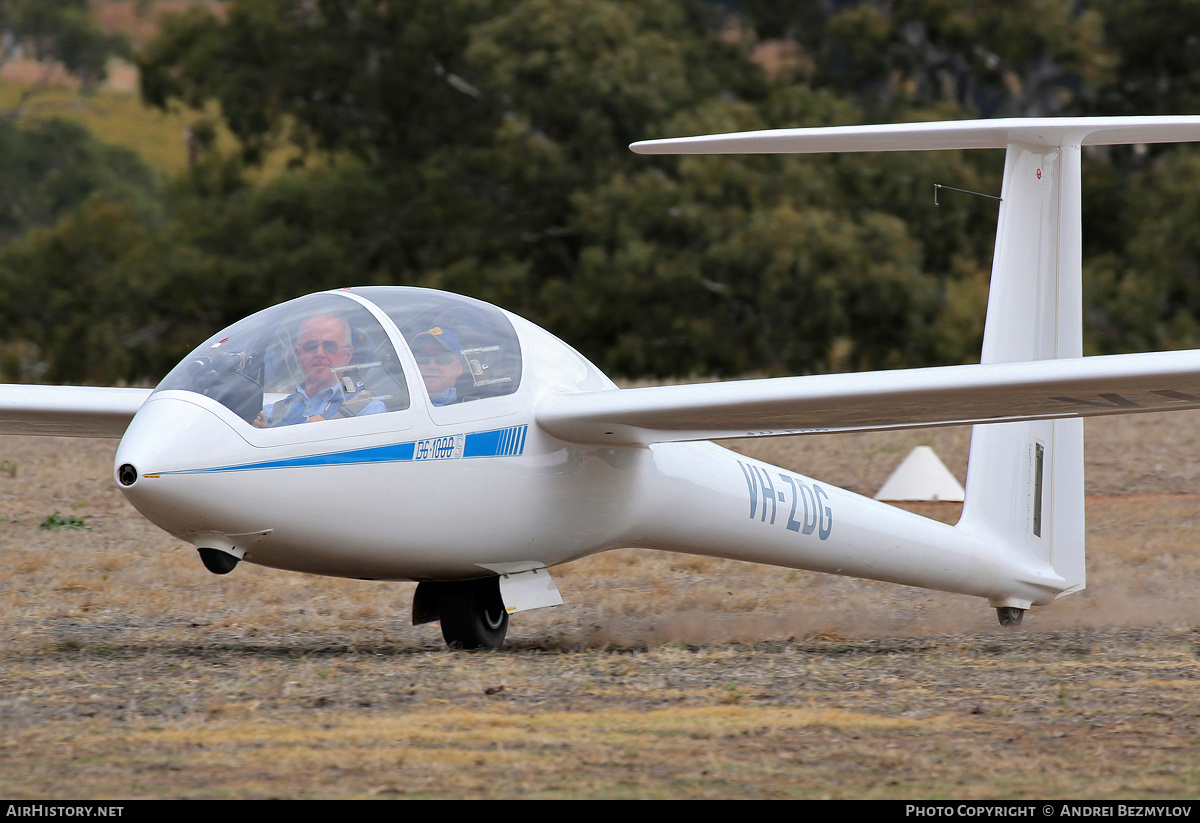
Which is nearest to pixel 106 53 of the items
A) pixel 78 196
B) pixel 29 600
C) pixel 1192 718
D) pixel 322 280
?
pixel 78 196

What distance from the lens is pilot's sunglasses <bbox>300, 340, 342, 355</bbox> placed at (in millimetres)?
7691

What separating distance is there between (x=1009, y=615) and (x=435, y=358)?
199 inches

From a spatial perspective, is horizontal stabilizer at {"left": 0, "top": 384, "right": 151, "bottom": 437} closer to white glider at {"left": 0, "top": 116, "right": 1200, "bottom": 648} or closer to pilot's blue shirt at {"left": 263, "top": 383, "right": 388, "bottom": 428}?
white glider at {"left": 0, "top": 116, "right": 1200, "bottom": 648}

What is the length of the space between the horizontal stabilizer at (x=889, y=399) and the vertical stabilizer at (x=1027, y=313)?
6.95ft

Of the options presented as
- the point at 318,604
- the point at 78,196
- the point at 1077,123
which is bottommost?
the point at 78,196

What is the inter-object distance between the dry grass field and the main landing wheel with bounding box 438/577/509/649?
25 cm

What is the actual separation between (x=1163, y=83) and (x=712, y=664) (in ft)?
101

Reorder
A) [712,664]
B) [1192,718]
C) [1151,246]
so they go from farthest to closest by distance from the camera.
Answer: [1151,246]
[712,664]
[1192,718]

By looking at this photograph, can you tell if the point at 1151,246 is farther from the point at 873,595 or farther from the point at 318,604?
the point at 318,604

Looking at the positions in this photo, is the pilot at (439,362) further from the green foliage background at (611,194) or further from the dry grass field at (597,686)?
the green foliage background at (611,194)

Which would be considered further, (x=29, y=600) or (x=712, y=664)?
(x=29, y=600)

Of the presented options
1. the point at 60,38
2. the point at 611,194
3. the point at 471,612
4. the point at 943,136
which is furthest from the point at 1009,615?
the point at 60,38

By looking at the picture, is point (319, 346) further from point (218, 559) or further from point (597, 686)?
point (597, 686)
